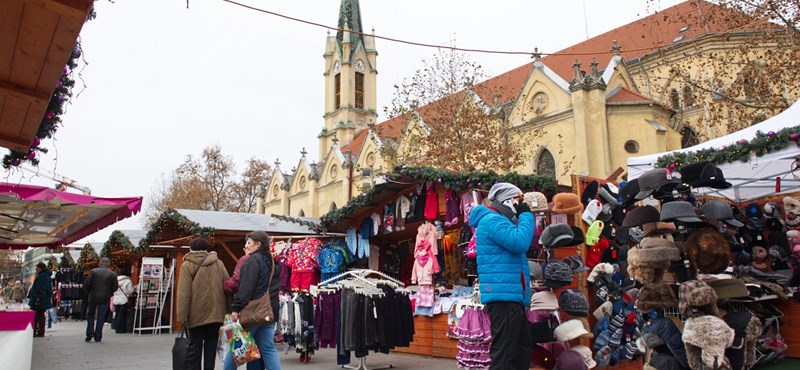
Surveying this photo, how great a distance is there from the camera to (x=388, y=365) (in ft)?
28.2

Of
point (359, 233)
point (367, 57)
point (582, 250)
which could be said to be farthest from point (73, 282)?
point (367, 57)

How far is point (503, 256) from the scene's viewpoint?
529 centimetres

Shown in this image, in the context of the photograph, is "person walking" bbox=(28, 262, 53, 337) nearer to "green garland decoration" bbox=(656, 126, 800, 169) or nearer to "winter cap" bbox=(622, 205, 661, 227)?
"winter cap" bbox=(622, 205, 661, 227)

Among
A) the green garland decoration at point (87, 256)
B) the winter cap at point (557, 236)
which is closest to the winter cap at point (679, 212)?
the winter cap at point (557, 236)

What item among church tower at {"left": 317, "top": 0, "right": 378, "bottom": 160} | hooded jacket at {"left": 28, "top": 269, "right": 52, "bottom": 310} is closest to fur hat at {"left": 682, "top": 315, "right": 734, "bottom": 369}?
hooded jacket at {"left": 28, "top": 269, "right": 52, "bottom": 310}

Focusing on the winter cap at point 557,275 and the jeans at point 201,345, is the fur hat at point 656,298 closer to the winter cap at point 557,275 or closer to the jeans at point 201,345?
the winter cap at point 557,275

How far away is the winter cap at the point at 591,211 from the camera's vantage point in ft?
28.6

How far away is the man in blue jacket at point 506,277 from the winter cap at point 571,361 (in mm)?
Answer: 1113

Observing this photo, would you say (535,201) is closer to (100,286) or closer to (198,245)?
(198,245)

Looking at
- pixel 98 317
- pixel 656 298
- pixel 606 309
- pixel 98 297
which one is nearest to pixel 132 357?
pixel 98 317

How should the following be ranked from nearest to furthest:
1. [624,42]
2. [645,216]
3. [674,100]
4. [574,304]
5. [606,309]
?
[645,216] < [574,304] < [606,309] < [674,100] < [624,42]

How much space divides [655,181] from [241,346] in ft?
16.2

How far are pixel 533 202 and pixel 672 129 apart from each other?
78.2 feet

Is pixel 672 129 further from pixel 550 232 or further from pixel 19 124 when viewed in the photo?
pixel 19 124
